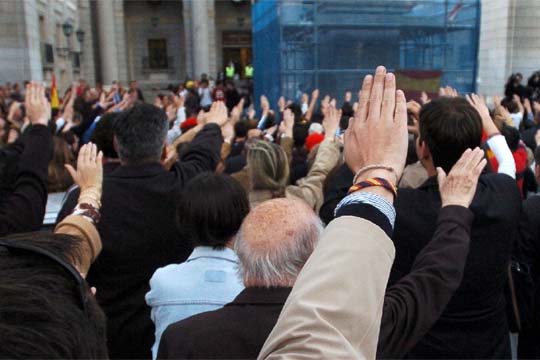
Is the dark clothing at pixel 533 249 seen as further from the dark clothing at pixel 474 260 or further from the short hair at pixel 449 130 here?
the short hair at pixel 449 130

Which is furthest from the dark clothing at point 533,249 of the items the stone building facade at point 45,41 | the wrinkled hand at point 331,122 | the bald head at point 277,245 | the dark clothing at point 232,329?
the stone building facade at point 45,41

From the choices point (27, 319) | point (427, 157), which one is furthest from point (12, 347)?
point (427, 157)

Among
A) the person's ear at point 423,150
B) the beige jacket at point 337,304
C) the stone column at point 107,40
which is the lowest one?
the beige jacket at point 337,304

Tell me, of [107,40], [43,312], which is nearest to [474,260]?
[43,312]

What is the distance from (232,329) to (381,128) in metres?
0.74

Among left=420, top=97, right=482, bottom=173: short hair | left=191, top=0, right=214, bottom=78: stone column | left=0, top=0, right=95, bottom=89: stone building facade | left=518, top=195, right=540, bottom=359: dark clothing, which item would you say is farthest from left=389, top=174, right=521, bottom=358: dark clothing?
left=191, top=0, right=214, bottom=78: stone column

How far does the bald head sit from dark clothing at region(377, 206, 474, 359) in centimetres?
28

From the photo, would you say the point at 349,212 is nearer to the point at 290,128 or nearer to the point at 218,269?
the point at 218,269

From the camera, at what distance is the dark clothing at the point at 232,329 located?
5.02ft

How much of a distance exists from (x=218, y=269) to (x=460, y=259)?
36.2 inches

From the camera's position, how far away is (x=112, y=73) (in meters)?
28.6

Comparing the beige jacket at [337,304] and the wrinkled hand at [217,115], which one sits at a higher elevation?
the wrinkled hand at [217,115]

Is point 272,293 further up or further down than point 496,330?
further up

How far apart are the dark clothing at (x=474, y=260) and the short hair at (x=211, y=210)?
674mm
